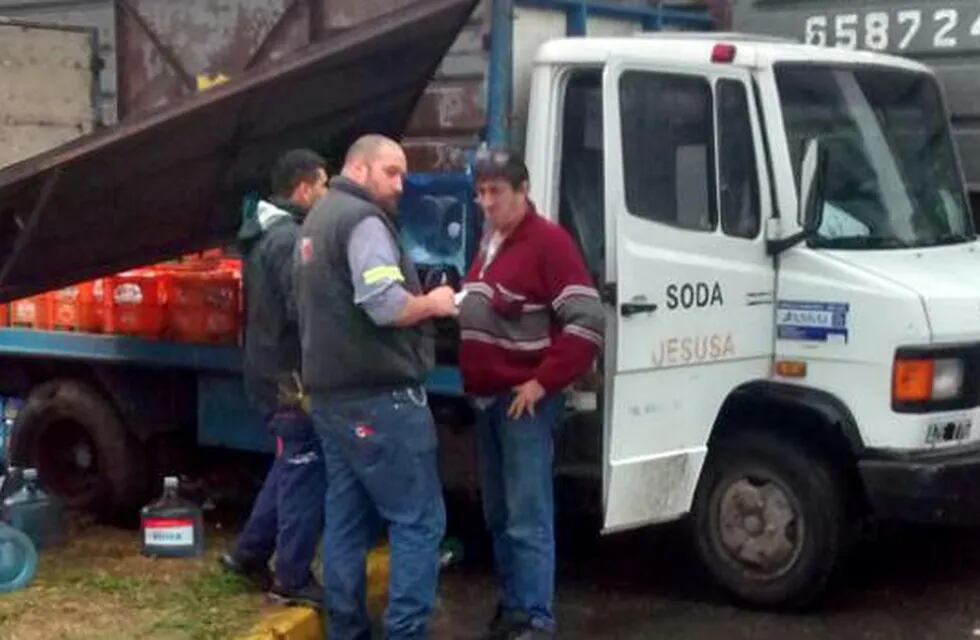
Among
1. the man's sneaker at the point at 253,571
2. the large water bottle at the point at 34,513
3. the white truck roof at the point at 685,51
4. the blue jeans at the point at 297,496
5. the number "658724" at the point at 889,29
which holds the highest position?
the number "658724" at the point at 889,29

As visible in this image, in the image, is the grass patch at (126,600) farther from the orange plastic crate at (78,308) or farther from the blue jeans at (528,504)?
the orange plastic crate at (78,308)

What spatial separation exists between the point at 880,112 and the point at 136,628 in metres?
3.77

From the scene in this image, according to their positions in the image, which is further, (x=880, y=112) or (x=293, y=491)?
(x=880, y=112)

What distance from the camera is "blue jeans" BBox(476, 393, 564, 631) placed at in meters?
6.58

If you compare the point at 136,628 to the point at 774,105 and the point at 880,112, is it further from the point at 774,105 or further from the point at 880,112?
the point at 880,112

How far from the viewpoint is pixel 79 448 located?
9.12 meters

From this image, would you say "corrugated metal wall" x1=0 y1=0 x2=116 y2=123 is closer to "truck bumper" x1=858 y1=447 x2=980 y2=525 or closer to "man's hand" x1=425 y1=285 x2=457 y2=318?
"man's hand" x1=425 y1=285 x2=457 y2=318

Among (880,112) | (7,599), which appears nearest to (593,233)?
(880,112)

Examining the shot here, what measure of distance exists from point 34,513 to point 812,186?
3.59 meters

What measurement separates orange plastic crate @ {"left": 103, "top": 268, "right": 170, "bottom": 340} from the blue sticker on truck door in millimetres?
2832

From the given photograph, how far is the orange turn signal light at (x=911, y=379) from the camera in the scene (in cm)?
714

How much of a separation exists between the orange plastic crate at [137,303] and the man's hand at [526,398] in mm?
2427

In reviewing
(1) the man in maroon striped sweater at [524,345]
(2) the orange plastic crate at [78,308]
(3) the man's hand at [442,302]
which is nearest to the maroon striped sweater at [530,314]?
(1) the man in maroon striped sweater at [524,345]

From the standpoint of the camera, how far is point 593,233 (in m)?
7.32
